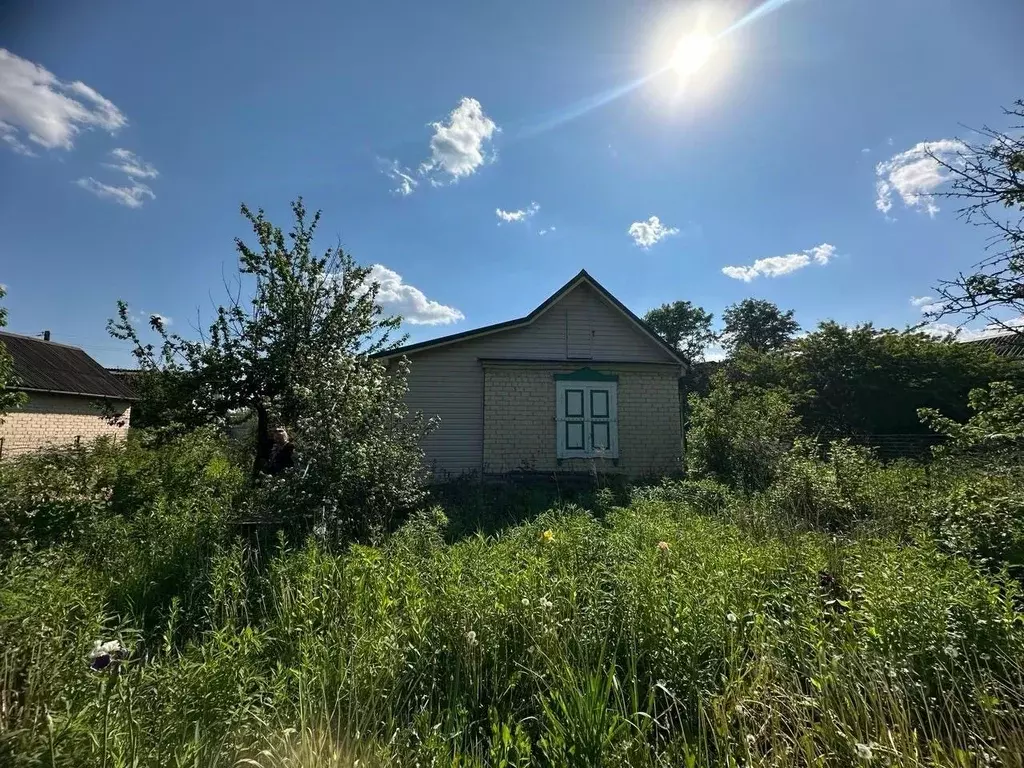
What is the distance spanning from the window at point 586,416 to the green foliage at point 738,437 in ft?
6.70

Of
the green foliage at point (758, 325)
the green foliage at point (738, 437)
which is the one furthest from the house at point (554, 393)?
the green foliage at point (758, 325)

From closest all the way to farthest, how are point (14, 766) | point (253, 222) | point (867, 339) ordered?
point (14, 766)
point (253, 222)
point (867, 339)

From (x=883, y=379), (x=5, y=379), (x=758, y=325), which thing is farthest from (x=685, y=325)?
(x=5, y=379)

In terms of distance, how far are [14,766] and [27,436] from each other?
19725 mm

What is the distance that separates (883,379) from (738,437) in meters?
9.78

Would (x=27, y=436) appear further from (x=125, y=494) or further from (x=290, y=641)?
(x=290, y=641)

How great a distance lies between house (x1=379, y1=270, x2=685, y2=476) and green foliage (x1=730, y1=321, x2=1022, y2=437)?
6677mm

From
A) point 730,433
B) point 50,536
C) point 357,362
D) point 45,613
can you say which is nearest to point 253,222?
point 357,362

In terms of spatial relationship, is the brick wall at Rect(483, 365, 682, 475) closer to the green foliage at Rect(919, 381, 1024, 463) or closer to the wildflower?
the green foliage at Rect(919, 381, 1024, 463)

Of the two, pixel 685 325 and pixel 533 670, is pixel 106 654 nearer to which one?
pixel 533 670

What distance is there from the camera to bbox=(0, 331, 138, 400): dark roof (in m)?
16.9

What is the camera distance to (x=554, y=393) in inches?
469

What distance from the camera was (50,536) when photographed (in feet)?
16.3

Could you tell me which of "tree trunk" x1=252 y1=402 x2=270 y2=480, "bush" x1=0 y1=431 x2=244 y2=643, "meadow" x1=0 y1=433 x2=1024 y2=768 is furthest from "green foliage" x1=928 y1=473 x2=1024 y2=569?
"tree trunk" x1=252 y1=402 x2=270 y2=480
